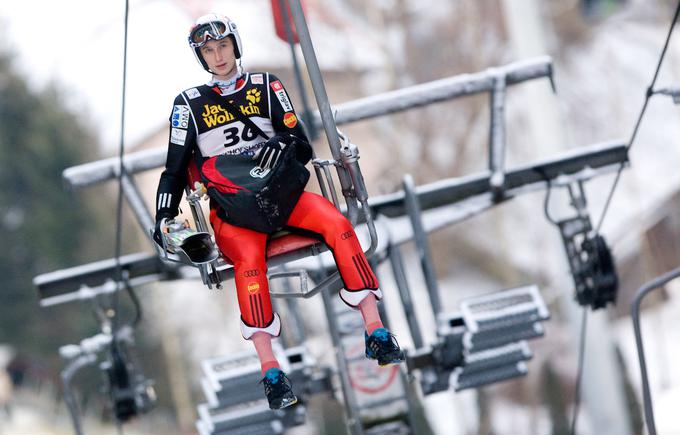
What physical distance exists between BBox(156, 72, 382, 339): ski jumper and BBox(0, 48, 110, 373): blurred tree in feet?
75.0

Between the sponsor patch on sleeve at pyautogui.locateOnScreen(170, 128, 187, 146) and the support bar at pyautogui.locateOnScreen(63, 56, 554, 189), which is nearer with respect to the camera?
the sponsor patch on sleeve at pyautogui.locateOnScreen(170, 128, 187, 146)

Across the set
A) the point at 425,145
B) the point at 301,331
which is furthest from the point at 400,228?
the point at 425,145

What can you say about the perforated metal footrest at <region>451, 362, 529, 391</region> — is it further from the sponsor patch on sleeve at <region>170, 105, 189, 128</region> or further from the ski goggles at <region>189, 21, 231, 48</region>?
the ski goggles at <region>189, 21, 231, 48</region>

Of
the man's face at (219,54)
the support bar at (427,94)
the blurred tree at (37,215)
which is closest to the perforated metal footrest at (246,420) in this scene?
the support bar at (427,94)

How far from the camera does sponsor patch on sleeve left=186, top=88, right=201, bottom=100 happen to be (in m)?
4.73

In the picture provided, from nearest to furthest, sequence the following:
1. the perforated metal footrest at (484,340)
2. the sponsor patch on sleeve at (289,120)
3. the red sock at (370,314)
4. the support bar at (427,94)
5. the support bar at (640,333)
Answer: the red sock at (370,314), the sponsor patch on sleeve at (289,120), the support bar at (640,333), the perforated metal footrest at (484,340), the support bar at (427,94)

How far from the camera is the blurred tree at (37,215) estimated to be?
2831 cm

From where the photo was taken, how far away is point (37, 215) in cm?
2908

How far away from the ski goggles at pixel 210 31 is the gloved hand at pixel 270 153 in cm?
42

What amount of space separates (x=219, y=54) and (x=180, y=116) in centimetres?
26

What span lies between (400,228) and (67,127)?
76.2 feet

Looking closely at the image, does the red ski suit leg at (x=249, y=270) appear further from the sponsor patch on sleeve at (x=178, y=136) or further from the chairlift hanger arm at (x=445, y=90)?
the chairlift hanger arm at (x=445, y=90)

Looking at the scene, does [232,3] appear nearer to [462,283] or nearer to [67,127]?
[67,127]

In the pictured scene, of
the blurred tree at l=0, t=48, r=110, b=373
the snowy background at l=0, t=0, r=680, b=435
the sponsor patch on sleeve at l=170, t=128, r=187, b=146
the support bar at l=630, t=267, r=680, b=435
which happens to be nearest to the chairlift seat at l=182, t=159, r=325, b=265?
the sponsor patch on sleeve at l=170, t=128, r=187, b=146
